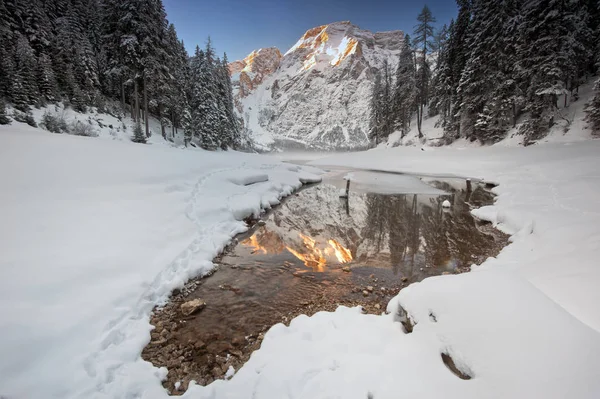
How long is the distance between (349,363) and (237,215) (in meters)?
7.86

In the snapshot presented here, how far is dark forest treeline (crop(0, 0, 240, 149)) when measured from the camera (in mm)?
20281

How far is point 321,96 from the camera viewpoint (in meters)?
159

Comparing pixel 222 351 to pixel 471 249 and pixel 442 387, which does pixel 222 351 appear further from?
pixel 471 249

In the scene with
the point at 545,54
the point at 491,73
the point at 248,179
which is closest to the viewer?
the point at 248,179

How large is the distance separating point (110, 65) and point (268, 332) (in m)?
30.8

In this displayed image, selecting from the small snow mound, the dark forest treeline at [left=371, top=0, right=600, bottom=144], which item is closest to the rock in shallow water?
the small snow mound

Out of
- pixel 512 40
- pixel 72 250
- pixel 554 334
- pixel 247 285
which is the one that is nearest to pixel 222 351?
pixel 247 285

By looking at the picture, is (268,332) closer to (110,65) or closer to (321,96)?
(110,65)

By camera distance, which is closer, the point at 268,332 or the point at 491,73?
the point at 268,332

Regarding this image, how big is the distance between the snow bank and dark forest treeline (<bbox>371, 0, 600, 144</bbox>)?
24484 millimetres

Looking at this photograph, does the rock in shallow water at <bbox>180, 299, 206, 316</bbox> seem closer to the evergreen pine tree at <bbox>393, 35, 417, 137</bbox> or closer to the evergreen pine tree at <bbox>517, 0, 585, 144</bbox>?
the evergreen pine tree at <bbox>517, 0, 585, 144</bbox>

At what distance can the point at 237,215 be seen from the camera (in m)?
10.1

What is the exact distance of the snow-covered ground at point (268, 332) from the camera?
2.48 meters

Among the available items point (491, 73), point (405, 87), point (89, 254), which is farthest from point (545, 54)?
point (89, 254)
